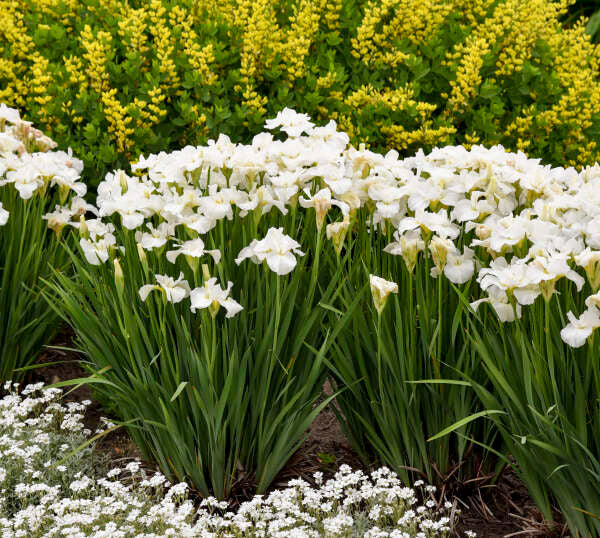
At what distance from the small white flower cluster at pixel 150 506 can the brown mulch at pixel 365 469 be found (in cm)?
10

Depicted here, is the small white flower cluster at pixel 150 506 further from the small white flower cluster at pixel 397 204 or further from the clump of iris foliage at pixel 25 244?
the small white flower cluster at pixel 397 204

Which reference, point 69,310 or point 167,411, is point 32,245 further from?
point 167,411

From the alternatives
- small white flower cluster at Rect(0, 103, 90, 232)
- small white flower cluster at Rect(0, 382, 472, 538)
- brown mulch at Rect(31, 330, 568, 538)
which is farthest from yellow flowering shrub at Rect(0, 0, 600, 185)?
small white flower cluster at Rect(0, 382, 472, 538)

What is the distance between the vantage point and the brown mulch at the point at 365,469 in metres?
2.70

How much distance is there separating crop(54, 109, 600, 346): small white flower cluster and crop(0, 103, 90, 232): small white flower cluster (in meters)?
0.34

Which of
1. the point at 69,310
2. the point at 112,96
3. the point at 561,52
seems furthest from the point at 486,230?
the point at 561,52

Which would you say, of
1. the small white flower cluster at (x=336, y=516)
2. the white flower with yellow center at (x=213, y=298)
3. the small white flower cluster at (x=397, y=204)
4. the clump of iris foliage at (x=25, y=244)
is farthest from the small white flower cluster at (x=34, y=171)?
the small white flower cluster at (x=336, y=516)

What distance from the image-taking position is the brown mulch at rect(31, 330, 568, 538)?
2.70m

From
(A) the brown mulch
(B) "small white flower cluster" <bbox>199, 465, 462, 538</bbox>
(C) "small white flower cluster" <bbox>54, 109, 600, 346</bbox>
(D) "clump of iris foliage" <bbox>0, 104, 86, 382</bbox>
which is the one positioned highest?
(C) "small white flower cluster" <bbox>54, 109, 600, 346</bbox>

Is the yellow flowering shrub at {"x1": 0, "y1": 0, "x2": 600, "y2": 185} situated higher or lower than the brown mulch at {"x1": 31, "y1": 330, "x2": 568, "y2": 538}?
higher

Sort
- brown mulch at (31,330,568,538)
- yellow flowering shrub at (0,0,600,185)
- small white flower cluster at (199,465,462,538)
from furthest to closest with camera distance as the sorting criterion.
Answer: yellow flowering shrub at (0,0,600,185) < brown mulch at (31,330,568,538) < small white flower cluster at (199,465,462,538)

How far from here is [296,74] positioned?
4.19 meters

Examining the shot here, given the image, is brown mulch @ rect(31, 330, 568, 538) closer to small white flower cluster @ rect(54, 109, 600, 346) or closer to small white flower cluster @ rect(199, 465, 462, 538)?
small white flower cluster @ rect(199, 465, 462, 538)

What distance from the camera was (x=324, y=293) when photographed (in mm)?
2750
